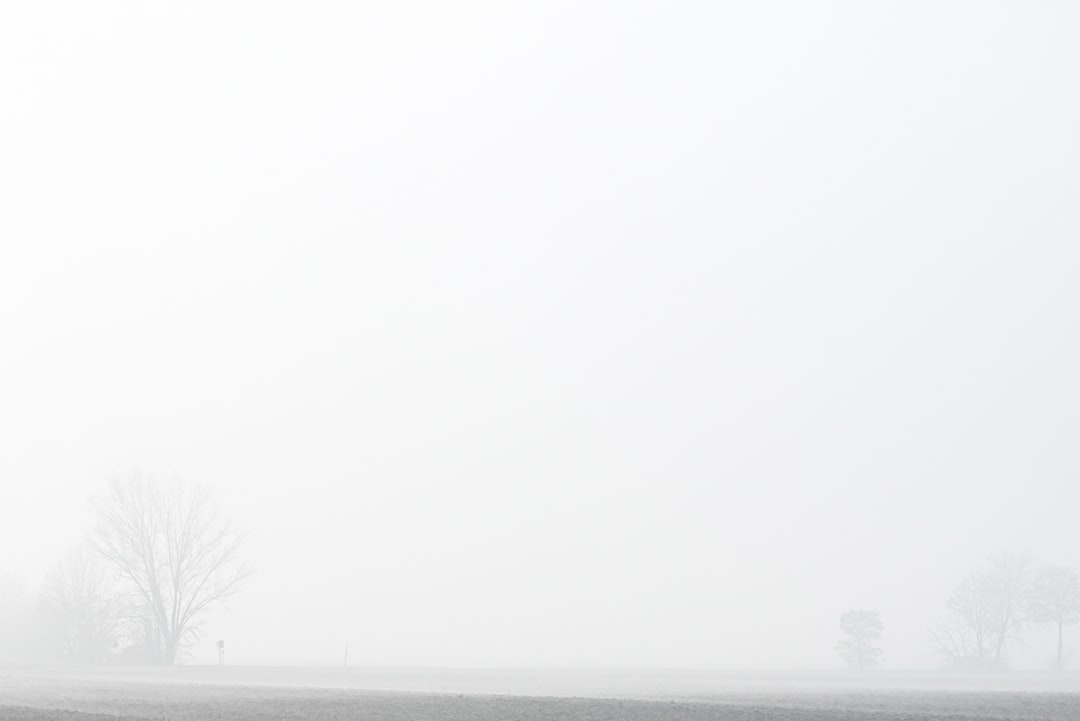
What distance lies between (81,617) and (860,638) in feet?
118

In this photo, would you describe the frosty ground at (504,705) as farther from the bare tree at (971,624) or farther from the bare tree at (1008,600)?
the bare tree at (1008,600)

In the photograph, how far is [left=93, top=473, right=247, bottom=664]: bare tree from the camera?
47.9 m

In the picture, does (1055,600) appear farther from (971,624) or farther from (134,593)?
(134,593)

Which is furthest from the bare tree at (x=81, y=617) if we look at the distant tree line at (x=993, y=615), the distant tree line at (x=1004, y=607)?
the distant tree line at (x=1004, y=607)

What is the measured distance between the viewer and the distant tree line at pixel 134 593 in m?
47.8

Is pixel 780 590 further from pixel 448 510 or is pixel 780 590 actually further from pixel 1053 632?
pixel 448 510

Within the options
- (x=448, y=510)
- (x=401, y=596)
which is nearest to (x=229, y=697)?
(x=401, y=596)

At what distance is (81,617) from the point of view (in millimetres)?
49312

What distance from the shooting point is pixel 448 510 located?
19275 cm

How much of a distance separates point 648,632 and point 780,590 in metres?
34.9

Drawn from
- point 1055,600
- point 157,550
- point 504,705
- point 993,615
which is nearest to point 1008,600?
point 993,615

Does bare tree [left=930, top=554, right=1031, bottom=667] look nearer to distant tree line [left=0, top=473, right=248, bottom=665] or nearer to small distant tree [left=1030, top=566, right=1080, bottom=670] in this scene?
small distant tree [left=1030, top=566, right=1080, bottom=670]

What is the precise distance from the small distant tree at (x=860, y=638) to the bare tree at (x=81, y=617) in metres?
34.1

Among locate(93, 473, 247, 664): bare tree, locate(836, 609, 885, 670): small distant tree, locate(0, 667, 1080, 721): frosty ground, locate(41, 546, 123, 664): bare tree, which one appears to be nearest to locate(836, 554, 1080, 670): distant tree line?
locate(836, 609, 885, 670): small distant tree
